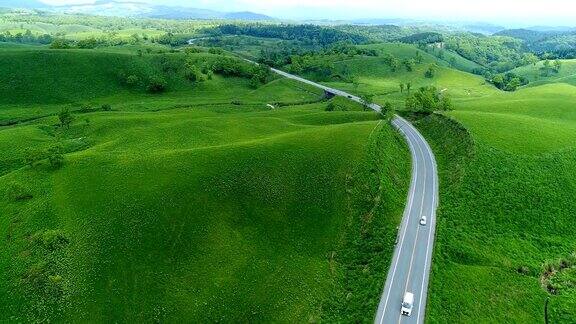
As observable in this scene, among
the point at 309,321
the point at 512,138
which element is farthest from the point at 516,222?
the point at 309,321

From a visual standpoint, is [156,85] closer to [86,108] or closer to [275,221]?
[86,108]

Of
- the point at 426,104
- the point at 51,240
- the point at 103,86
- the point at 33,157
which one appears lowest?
the point at 51,240

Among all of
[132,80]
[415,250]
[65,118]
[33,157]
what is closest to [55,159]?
[33,157]

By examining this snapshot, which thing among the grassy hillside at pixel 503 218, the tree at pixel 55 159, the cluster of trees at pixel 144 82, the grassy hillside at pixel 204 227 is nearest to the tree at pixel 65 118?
the grassy hillside at pixel 204 227

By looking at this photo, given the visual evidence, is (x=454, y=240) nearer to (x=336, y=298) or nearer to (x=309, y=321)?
(x=336, y=298)

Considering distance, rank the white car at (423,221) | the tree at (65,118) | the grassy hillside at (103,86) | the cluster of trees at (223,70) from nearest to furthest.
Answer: the white car at (423,221) < the tree at (65,118) < the grassy hillside at (103,86) < the cluster of trees at (223,70)

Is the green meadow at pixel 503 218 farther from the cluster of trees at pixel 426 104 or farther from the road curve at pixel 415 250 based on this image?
the cluster of trees at pixel 426 104
